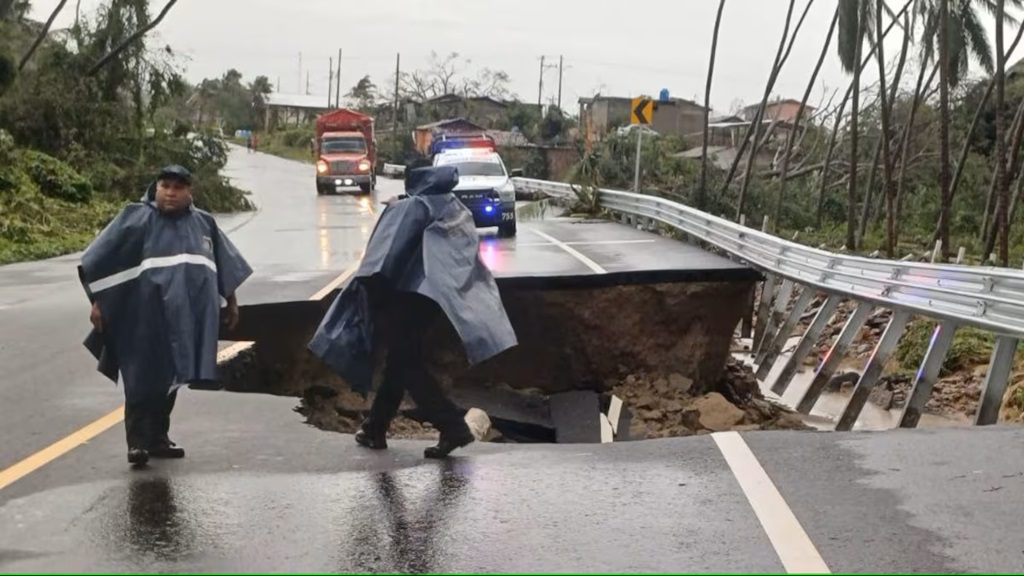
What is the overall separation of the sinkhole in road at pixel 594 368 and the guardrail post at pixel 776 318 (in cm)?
49

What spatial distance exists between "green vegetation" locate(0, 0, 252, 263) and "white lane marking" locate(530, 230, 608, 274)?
38.1 ft

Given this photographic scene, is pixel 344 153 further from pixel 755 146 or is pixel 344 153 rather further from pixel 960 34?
pixel 960 34

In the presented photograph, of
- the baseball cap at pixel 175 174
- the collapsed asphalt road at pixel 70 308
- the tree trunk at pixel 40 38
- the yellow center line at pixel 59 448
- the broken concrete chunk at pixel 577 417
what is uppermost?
the tree trunk at pixel 40 38

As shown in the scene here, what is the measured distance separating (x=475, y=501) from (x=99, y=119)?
29.3 m

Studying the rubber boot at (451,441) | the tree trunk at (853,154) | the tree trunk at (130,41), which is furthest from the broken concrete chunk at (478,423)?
the tree trunk at (130,41)

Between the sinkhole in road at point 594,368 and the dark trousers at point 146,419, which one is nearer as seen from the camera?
the dark trousers at point 146,419

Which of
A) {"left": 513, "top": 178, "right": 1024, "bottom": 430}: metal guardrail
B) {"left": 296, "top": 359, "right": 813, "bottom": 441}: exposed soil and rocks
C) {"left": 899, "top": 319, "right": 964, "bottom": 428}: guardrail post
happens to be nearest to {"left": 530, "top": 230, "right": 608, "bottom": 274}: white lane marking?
{"left": 296, "top": 359, "right": 813, "bottom": 441}: exposed soil and rocks

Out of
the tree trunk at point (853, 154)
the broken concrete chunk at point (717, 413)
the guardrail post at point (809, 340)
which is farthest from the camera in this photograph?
the tree trunk at point (853, 154)

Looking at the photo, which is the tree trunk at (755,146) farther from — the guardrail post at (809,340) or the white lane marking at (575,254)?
the guardrail post at (809,340)

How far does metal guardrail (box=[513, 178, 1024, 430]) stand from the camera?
7.96 m

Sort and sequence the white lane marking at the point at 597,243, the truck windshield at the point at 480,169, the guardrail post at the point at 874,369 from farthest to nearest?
the truck windshield at the point at 480,169
the white lane marking at the point at 597,243
the guardrail post at the point at 874,369

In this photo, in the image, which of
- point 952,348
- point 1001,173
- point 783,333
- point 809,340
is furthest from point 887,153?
point 809,340

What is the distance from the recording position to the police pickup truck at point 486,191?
2056 centimetres

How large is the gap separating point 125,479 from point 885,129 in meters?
27.6
